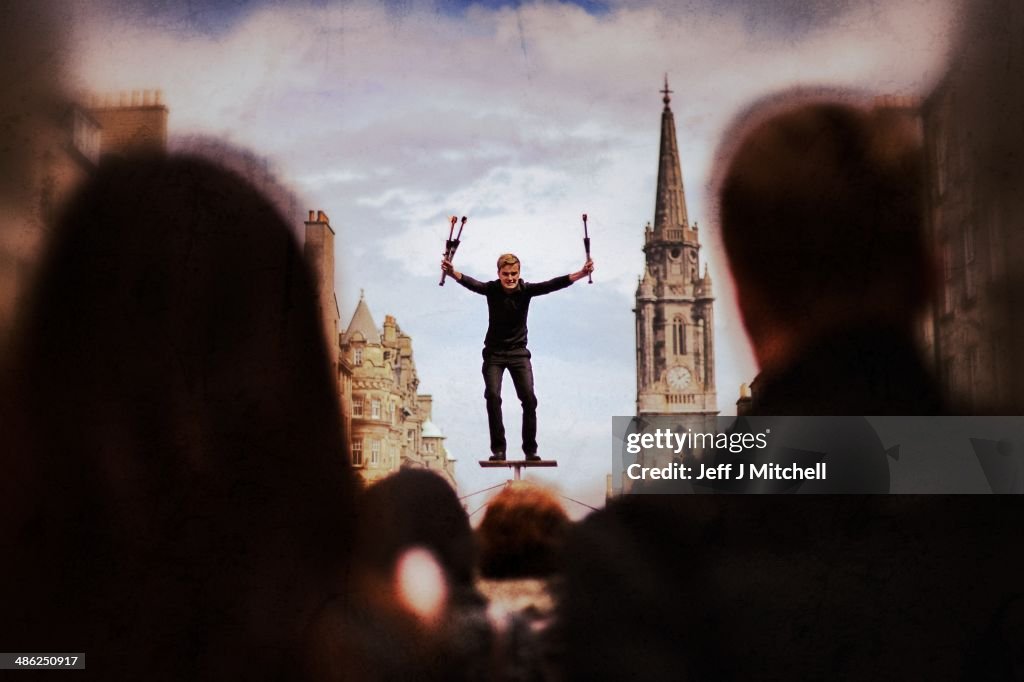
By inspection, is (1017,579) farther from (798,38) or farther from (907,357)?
(798,38)

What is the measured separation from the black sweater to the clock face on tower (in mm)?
1015

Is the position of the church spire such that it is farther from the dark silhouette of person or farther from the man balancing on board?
the dark silhouette of person

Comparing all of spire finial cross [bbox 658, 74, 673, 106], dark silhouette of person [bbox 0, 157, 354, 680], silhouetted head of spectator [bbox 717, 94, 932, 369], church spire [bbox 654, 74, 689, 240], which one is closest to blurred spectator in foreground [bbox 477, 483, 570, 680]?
dark silhouette of person [bbox 0, 157, 354, 680]

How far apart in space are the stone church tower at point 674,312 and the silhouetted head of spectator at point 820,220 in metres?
0.31

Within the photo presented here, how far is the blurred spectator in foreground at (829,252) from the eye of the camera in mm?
7484

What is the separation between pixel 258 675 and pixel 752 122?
17.3 feet

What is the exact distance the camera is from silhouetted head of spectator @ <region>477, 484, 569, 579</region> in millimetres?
7367

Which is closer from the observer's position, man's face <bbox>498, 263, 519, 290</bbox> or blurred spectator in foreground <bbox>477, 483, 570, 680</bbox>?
blurred spectator in foreground <bbox>477, 483, 570, 680</bbox>

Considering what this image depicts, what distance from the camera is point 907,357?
7492 millimetres

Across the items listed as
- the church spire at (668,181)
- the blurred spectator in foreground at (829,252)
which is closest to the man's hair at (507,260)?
the church spire at (668,181)

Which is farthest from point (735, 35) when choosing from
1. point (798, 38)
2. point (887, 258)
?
point (887, 258)

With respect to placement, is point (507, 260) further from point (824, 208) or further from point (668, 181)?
point (824, 208)

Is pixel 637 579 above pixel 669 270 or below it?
below
